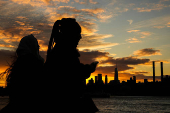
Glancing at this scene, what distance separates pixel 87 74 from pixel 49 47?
0.43 metres

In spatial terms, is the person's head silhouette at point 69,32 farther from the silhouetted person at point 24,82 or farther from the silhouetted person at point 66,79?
the silhouetted person at point 24,82

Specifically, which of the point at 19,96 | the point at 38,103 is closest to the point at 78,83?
the point at 38,103

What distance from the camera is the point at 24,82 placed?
6.52 ft

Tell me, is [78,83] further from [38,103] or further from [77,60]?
[38,103]

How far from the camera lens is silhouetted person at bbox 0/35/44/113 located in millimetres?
1962

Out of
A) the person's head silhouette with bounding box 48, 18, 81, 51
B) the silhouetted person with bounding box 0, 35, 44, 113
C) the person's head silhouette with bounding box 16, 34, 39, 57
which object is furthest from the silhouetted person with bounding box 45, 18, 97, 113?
the person's head silhouette with bounding box 16, 34, 39, 57

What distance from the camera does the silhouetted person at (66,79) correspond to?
1.81 m

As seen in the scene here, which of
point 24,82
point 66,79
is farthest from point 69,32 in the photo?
point 24,82

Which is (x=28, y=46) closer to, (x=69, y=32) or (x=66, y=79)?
(x=69, y=32)

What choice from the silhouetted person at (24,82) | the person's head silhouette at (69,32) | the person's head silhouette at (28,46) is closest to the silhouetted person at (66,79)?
the person's head silhouette at (69,32)

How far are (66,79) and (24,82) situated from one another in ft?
1.35

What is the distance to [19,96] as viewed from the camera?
2.00 meters

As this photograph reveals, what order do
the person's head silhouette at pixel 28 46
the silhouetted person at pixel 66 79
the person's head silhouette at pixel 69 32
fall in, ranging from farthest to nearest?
the person's head silhouette at pixel 28 46, the person's head silhouette at pixel 69 32, the silhouetted person at pixel 66 79

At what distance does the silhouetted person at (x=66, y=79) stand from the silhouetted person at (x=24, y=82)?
139 millimetres
